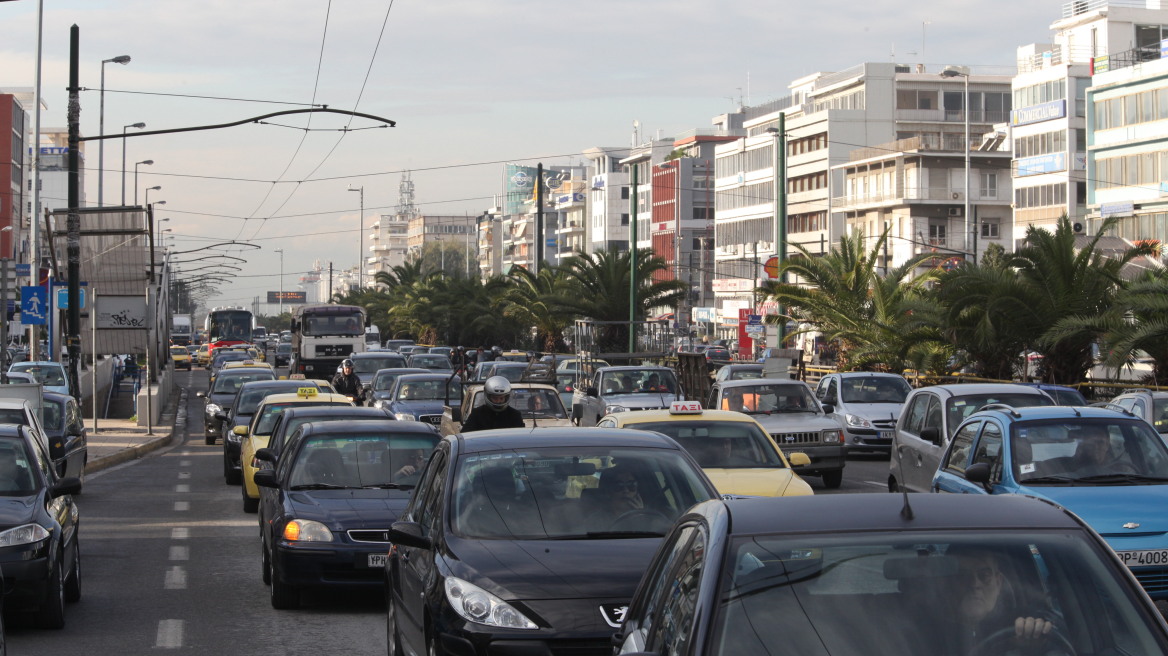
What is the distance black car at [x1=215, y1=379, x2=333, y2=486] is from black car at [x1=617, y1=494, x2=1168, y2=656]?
19649 millimetres

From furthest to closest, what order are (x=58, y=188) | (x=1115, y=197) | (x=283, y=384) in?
(x=58, y=188)
(x=1115, y=197)
(x=283, y=384)

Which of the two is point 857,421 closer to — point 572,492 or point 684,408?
point 684,408

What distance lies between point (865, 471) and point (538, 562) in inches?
716

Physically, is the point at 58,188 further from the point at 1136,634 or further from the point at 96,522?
the point at 1136,634

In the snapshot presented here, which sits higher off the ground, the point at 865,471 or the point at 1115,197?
the point at 1115,197

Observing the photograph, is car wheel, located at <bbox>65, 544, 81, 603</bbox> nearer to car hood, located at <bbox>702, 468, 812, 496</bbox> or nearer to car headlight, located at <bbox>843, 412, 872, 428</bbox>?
car hood, located at <bbox>702, 468, 812, 496</bbox>

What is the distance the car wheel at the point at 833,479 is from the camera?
20.8 meters

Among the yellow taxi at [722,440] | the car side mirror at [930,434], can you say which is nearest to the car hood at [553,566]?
the yellow taxi at [722,440]

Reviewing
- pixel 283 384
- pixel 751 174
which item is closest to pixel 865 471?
pixel 283 384

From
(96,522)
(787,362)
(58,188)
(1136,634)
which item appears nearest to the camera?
(1136,634)

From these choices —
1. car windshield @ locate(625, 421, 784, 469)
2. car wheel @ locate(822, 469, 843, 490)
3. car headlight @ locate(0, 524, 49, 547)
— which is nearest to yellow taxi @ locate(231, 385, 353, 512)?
car windshield @ locate(625, 421, 784, 469)

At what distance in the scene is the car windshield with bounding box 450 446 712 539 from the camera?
7766 millimetres

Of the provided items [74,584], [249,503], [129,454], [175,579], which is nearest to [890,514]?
[74,584]

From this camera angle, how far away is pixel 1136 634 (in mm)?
3893
